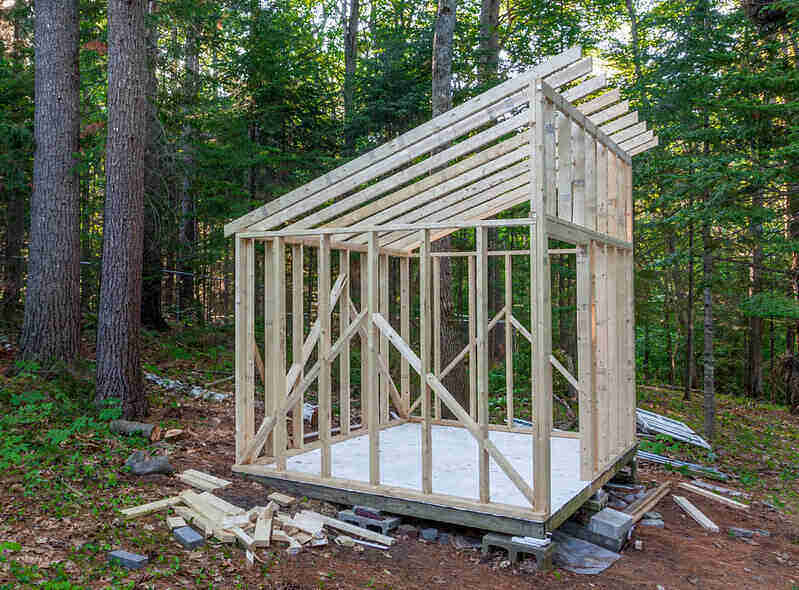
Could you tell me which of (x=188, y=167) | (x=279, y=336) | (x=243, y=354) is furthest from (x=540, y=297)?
(x=188, y=167)

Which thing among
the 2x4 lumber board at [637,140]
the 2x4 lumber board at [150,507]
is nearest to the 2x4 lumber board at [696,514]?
the 2x4 lumber board at [637,140]

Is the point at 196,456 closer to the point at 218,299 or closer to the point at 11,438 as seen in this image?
the point at 11,438

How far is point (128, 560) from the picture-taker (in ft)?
12.6

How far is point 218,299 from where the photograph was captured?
1786 centimetres

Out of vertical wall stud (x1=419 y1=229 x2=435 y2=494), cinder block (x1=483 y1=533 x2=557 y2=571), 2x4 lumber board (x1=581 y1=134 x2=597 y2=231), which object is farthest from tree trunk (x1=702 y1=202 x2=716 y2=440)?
cinder block (x1=483 y1=533 x2=557 y2=571)

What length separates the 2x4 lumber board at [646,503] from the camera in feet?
19.2

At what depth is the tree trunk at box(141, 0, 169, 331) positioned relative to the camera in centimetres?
965

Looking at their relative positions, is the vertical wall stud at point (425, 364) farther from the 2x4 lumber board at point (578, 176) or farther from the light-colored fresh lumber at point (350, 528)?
the 2x4 lumber board at point (578, 176)

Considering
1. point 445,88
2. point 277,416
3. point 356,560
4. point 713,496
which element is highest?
point 445,88

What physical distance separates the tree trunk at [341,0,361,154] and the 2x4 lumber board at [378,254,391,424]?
471 centimetres

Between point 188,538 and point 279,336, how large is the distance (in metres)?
2.22

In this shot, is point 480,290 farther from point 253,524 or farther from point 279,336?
point 253,524

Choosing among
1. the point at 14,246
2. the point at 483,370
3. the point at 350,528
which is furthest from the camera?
the point at 14,246

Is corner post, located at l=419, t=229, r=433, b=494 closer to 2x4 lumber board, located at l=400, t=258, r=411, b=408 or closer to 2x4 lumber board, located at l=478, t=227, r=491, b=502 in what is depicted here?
2x4 lumber board, located at l=478, t=227, r=491, b=502
